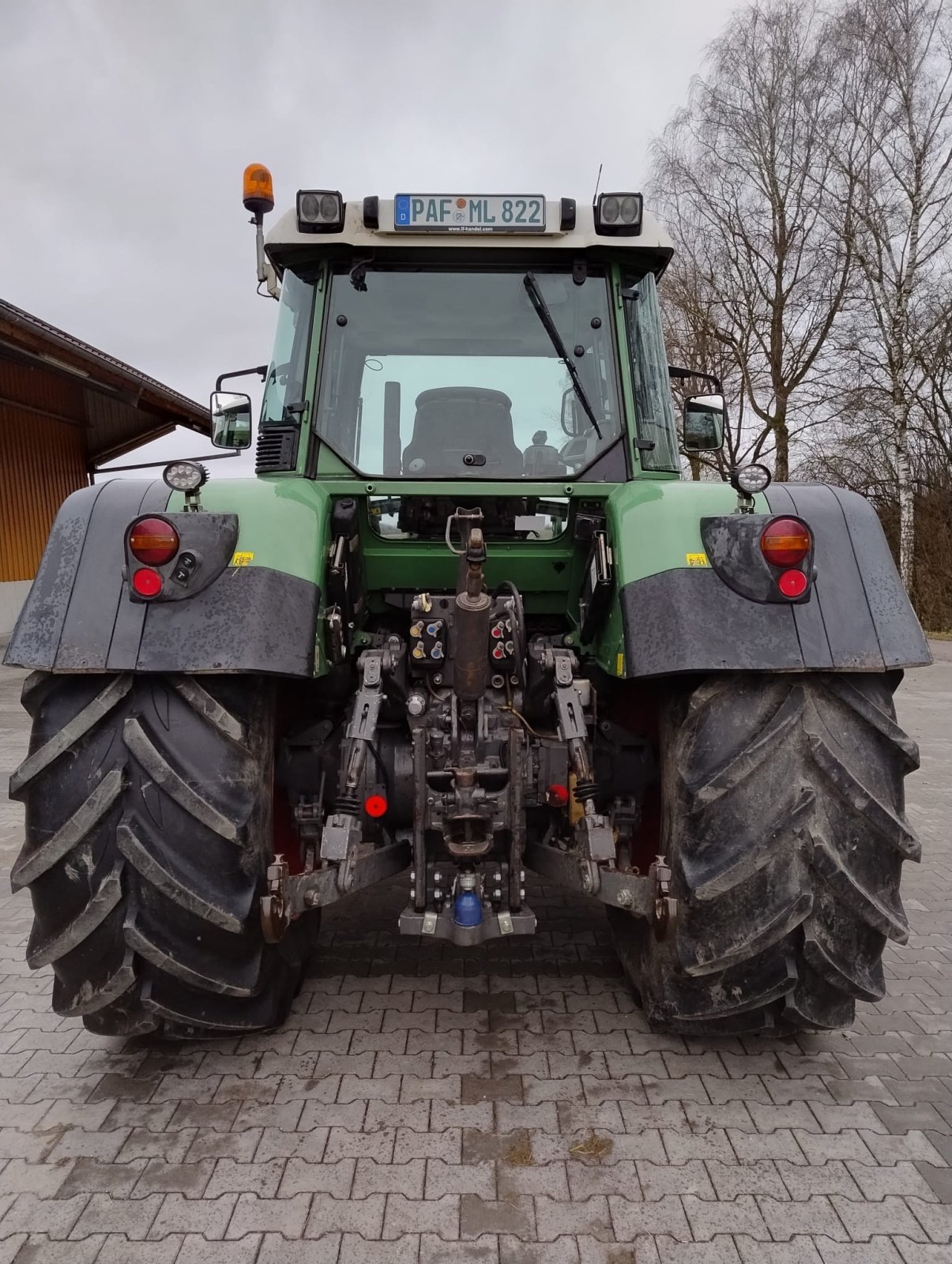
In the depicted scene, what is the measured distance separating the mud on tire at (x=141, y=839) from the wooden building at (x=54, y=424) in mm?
9817

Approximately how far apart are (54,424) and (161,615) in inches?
598

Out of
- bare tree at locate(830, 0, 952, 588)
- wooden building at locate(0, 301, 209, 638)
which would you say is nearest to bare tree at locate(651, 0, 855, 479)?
bare tree at locate(830, 0, 952, 588)

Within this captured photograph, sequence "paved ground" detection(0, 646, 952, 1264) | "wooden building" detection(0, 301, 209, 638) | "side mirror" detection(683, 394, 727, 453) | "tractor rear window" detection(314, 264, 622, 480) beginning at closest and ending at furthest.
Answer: "paved ground" detection(0, 646, 952, 1264) < "tractor rear window" detection(314, 264, 622, 480) < "side mirror" detection(683, 394, 727, 453) < "wooden building" detection(0, 301, 209, 638)

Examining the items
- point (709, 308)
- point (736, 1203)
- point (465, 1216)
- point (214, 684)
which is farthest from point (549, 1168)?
point (709, 308)

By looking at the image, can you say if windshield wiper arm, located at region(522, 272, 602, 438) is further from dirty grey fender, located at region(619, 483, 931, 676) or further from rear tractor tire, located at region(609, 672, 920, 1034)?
rear tractor tire, located at region(609, 672, 920, 1034)

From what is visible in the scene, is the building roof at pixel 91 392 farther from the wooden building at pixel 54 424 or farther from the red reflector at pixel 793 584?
the red reflector at pixel 793 584

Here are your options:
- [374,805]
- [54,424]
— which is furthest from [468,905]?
[54,424]

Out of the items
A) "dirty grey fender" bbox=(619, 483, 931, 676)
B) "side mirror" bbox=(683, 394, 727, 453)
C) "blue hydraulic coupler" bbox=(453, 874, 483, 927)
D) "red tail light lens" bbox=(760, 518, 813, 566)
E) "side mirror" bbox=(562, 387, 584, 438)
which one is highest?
"side mirror" bbox=(683, 394, 727, 453)

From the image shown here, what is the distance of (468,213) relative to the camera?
3123 millimetres

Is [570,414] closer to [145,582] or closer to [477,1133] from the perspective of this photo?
[145,582]

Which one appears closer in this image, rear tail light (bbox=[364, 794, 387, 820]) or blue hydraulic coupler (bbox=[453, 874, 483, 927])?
blue hydraulic coupler (bbox=[453, 874, 483, 927])

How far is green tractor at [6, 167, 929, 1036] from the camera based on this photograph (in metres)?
2.39

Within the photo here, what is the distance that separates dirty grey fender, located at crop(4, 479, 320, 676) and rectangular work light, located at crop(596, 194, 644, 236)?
173 centimetres

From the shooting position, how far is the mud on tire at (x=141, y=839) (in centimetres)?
236
